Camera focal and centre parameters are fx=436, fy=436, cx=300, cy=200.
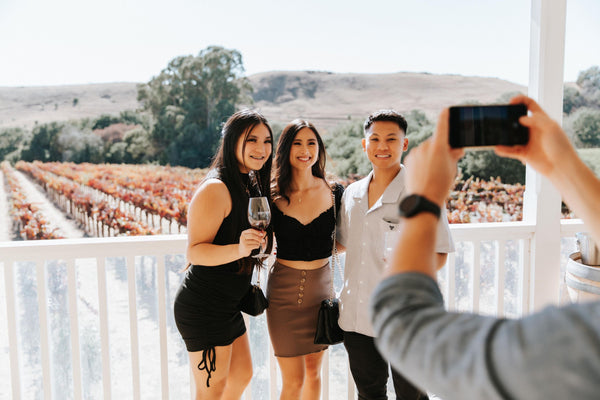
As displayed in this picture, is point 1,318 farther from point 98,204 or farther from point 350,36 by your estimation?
point 350,36

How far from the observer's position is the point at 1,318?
2.41 m

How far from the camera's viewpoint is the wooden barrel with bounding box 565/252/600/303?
233 centimetres

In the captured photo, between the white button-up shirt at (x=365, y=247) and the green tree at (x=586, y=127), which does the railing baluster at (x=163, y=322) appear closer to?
the white button-up shirt at (x=365, y=247)

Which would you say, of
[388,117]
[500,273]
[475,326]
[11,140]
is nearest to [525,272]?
[500,273]

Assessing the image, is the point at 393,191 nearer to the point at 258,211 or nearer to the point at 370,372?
the point at 258,211

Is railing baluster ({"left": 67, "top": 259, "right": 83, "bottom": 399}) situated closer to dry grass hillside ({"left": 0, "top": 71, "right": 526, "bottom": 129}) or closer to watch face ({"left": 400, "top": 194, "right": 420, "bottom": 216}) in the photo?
dry grass hillside ({"left": 0, "top": 71, "right": 526, "bottom": 129})

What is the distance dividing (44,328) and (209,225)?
1209mm

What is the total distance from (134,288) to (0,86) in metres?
1.68

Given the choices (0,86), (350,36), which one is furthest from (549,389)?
(0,86)

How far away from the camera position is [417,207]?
2.06 feet

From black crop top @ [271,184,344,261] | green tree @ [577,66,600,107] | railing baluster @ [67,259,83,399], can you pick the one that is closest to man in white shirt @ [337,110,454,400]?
black crop top @ [271,184,344,261]

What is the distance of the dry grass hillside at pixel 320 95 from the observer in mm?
2957

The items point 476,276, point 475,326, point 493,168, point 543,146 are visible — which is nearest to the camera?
point 475,326

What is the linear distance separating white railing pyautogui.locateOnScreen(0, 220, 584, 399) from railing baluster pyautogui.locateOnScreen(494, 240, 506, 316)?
0.39 metres
